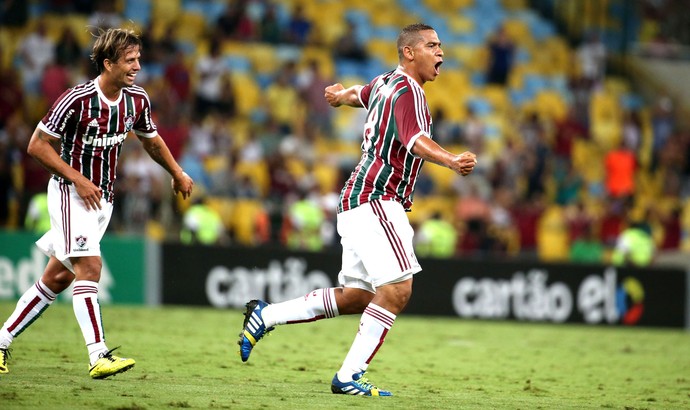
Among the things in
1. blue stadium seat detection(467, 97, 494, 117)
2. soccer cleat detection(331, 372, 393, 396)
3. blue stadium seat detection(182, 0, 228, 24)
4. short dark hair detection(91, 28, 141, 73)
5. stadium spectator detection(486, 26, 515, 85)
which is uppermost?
blue stadium seat detection(182, 0, 228, 24)

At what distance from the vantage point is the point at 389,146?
782 centimetres

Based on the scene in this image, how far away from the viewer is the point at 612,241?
20.8 meters

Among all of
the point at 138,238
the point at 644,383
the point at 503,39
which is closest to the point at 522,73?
the point at 503,39

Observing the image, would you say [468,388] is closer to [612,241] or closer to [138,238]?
[138,238]

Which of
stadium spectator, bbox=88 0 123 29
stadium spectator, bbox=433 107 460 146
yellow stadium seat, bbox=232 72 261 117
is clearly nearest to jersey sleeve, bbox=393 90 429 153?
stadium spectator, bbox=88 0 123 29

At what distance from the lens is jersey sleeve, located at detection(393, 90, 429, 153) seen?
24.6ft

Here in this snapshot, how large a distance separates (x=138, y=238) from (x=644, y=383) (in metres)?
8.77

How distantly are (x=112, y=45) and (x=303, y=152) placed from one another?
42.3ft

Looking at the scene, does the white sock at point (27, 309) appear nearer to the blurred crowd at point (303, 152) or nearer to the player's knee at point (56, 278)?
the player's knee at point (56, 278)

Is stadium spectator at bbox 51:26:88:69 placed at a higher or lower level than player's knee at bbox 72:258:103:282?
higher

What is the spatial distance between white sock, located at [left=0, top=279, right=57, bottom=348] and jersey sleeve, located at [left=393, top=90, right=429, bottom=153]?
2.96 m

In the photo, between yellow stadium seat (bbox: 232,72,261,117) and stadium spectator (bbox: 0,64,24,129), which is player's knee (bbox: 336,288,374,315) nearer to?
stadium spectator (bbox: 0,64,24,129)

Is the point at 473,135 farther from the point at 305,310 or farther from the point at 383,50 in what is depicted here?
the point at 305,310

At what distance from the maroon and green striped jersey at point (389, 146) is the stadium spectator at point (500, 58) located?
17.1m
